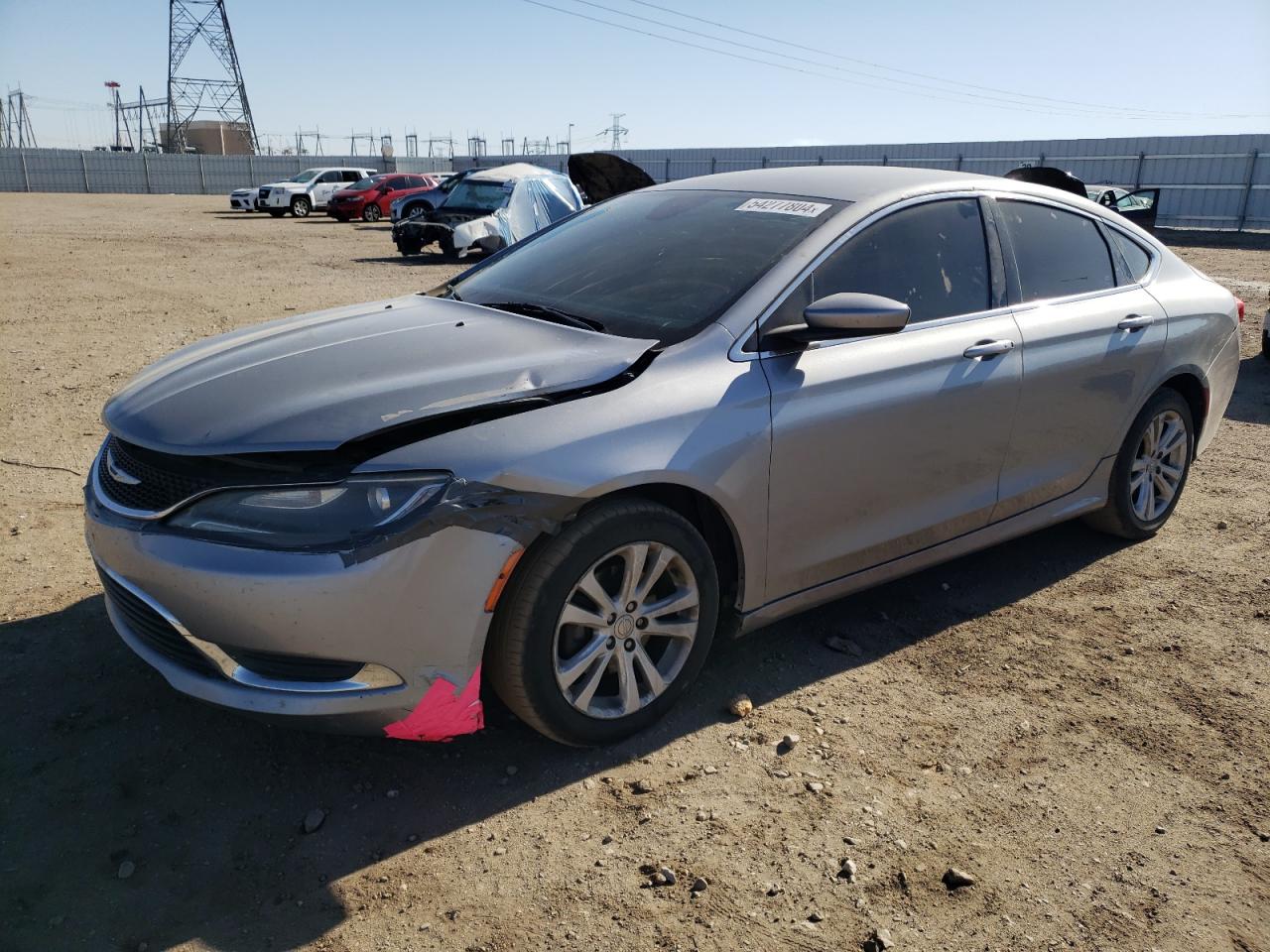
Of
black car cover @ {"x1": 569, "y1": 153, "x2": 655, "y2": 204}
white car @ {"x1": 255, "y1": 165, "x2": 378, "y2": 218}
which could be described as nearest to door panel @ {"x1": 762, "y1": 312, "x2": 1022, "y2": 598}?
black car cover @ {"x1": 569, "y1": 153, "x2": 655, "y2": 204}

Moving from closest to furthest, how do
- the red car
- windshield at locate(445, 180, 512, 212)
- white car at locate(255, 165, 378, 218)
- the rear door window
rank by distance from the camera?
the rear door window → windshield at locate(445, 180, 512, 212) → the red car → white car at locate(255, 165, 378, 218)

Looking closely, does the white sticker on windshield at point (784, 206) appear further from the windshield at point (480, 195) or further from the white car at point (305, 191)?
the white car at point (305, 191)

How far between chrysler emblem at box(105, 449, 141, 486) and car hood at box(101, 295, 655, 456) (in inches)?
4.3

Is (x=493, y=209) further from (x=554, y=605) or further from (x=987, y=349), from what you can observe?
(x=554, y=605)

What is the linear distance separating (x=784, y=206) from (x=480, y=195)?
15.2 meters

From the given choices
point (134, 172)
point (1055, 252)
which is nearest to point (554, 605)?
point (1055, 252)

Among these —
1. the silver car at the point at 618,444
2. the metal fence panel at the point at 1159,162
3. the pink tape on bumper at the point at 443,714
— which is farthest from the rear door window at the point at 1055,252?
the metal fence panel at the point at 1159,162

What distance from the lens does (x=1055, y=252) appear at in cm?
423

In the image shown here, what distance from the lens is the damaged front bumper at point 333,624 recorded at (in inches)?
97.3

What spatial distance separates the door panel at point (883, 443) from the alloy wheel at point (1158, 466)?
4.02 ft

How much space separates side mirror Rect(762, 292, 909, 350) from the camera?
10.3 ft

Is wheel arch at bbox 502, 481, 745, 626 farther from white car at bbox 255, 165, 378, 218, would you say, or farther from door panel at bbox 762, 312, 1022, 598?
white car at bbox 255, 165, 378, 218

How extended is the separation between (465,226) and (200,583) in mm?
14937

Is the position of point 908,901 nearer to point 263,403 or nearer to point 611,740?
point 611,740
